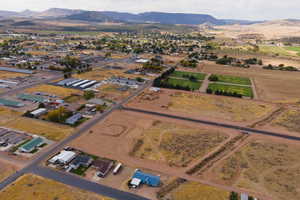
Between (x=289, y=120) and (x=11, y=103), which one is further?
(x=11, y=103)

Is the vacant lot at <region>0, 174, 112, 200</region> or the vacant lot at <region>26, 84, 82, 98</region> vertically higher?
the vacant lot at <region>26, 84, 82, 98</region>

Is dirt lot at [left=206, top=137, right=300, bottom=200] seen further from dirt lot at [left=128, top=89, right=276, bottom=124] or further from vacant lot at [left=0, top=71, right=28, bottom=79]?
vacant lot at [left=0, top=71, right=28, bottom=79]

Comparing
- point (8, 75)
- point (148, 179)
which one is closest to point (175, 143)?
point (148, 179)

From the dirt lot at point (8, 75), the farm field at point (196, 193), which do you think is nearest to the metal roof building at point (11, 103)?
the dirt lot at point (8, 75)

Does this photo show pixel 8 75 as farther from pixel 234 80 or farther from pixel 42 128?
pixel 234 80

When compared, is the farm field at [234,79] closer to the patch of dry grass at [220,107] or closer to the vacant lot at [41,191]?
the patch of dry grass at [220,107]

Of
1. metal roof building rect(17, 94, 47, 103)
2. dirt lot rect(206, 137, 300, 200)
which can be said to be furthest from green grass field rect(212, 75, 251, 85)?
metal roof building rect(17, 94, 47, 103)
